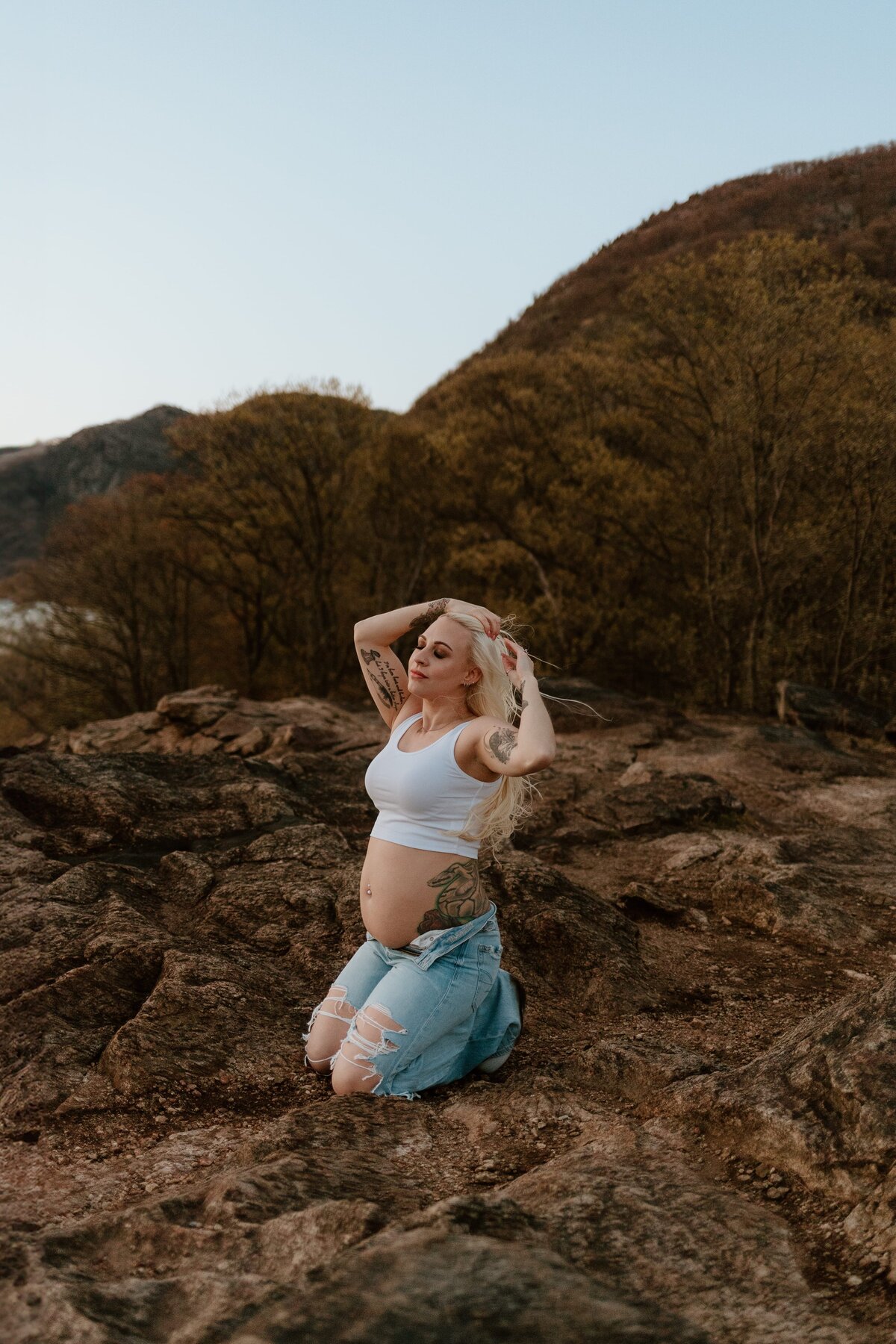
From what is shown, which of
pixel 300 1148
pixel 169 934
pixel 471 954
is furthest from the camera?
pixel 169 934

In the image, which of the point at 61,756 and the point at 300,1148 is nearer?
the point at 300,1148

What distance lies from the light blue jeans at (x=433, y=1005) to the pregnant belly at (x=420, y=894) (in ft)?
0.24

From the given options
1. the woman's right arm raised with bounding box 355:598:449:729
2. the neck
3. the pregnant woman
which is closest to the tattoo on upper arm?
the woman's right arm raised with bounding box 355:598:449:729

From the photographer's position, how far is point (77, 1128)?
3.62 metres

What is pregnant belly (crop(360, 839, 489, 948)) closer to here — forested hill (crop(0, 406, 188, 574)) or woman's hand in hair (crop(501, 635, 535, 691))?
woman's hand in hair (crop(501, 635, 535, 691))

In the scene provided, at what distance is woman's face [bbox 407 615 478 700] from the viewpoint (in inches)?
168

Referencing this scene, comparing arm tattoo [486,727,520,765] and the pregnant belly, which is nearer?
arm tattoo [486,727,520,765]

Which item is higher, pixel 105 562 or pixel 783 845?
pixel 105 562

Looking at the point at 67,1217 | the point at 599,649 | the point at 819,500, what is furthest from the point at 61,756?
the point at 599,649

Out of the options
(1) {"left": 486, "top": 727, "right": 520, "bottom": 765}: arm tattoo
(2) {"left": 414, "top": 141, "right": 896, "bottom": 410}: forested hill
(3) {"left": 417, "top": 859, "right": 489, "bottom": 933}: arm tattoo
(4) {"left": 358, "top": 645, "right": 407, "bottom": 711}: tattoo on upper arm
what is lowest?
(3) {"left": 417, "top": 859, "right": 489, "bottom": 933}: arm tattoo

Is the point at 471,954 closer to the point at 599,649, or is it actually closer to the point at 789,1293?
the point at 789,1293

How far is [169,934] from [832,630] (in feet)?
62.1

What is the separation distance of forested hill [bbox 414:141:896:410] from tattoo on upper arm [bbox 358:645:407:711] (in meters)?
42.2

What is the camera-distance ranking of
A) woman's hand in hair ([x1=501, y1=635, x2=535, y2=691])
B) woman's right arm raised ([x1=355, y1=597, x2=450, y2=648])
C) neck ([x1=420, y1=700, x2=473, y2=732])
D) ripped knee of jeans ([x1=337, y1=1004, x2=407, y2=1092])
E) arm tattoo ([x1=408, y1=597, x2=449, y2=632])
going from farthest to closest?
woman's right arm raised ([x1=355, y1=597, x2=450, y2=648])
arm tattoo ([x1=408, y1=597, x2=449, y2=632])
neck ([x1=420, y1=700, x2=473, y2=732])
woman's hand in hair ([x1=501, y1=635, x2=535, y2=691])
ripped knee of jeans ([x1=337, y1=1004, x2=407, y2=1092])
